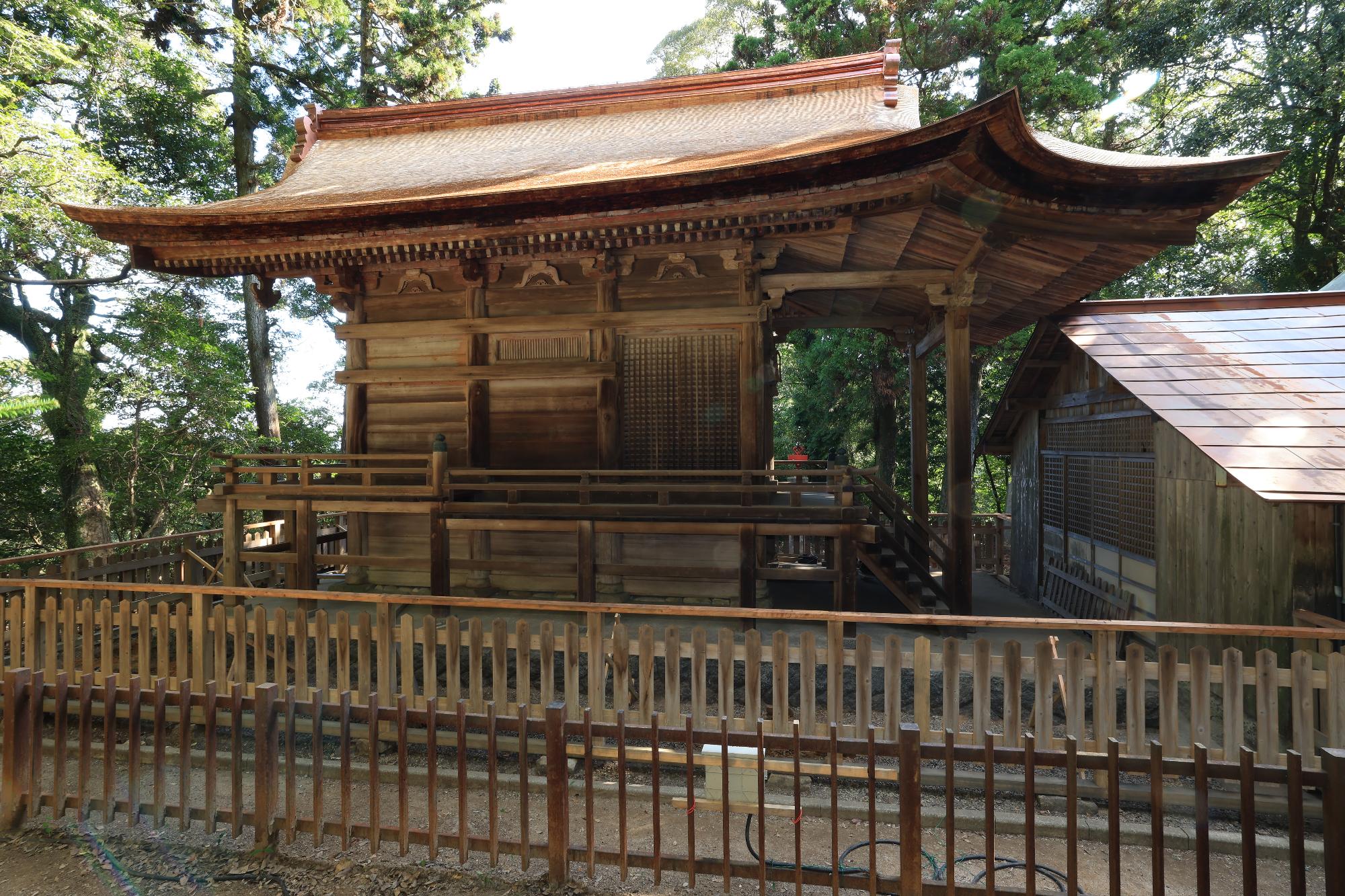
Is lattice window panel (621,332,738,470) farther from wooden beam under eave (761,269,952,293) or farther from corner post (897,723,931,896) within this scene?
corner post (897,723,931,896)

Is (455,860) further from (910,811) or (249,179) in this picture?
(249,179)

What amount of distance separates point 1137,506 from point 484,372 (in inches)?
311

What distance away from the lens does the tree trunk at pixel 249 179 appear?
49.5ft

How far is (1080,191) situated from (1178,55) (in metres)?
14.0

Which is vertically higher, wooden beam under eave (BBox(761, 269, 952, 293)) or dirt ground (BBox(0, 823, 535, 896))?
wooden beam under eave (BBox(761, 269, 952, 293))

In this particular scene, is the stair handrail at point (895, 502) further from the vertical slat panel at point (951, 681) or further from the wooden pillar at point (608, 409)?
the vertical slat panel at point (951, 681)

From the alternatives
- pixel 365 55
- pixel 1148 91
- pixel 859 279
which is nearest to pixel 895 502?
pixel 859 279

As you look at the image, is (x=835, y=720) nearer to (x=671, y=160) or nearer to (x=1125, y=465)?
(x=1125, y=465)

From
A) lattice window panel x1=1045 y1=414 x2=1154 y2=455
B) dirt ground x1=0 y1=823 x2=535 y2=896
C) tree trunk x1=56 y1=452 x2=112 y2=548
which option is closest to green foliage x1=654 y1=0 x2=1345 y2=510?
lattice window panel x1=1045 y1=414 x2=1154 y2=455

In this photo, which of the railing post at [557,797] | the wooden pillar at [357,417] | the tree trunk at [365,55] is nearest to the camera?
the railing post at [557,797]

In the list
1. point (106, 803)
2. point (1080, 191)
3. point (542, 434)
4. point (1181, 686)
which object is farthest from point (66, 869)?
point (1080, 191)

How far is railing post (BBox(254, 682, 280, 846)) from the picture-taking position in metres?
3.48

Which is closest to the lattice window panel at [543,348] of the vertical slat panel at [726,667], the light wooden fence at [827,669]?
the light wooden fence at [827,669]

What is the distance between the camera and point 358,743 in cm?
557
